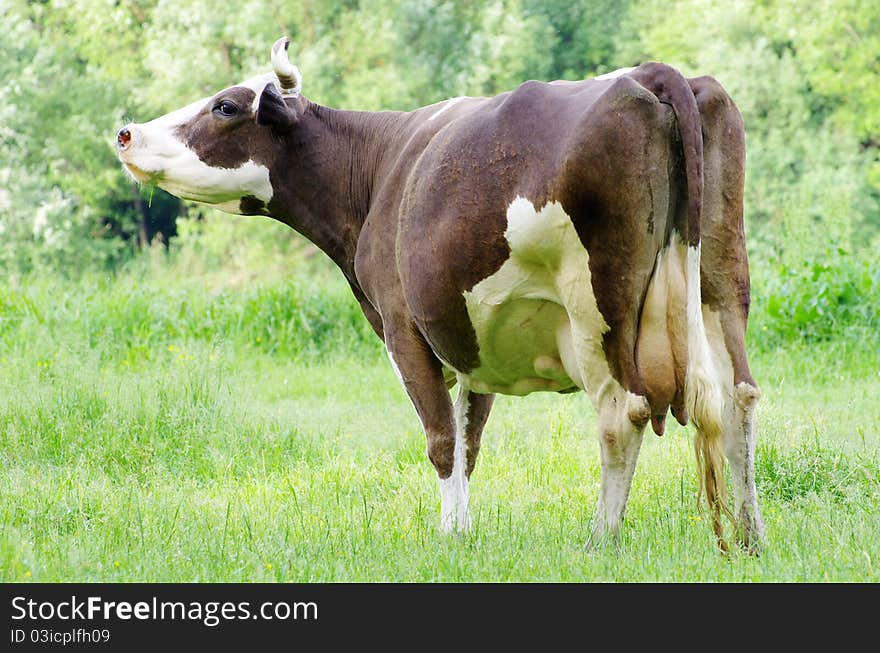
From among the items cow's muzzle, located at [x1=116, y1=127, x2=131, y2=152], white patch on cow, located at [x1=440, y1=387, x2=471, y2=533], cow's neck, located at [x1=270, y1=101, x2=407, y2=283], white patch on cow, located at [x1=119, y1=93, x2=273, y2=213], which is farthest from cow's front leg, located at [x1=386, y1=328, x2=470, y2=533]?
cow's muzzle, located at [x1=116, y1=127, x2=131, y2=152]

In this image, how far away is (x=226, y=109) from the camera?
5.46 meters

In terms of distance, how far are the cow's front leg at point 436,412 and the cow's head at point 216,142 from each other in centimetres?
112

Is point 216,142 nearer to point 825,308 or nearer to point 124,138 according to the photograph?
point 124,138

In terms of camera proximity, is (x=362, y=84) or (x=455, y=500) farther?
(x=362, y=84)

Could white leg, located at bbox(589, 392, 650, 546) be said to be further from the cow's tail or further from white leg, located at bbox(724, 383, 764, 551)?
white leg, located at bbox(724, 383, 764, 551)

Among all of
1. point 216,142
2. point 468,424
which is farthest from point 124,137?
point 468,424

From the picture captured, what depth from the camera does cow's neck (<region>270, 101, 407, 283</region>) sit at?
5.57 metres

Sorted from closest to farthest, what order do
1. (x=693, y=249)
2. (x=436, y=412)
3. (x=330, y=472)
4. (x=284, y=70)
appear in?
(x=693, y=249) → (x=436, y=412) → (x=284, y=70) → (x=330, y=472)

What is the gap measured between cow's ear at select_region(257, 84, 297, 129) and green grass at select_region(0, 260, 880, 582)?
5.87ft

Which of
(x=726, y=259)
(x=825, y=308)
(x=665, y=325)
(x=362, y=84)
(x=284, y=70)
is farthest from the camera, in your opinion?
(x=362, y=84)

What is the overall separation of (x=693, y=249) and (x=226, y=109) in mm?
2403

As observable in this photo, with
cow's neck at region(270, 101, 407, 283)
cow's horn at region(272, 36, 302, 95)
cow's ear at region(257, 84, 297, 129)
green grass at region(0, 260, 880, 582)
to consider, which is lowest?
green grass at region(0, 260, 880, 582)

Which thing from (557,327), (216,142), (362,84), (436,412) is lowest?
(436,412)
